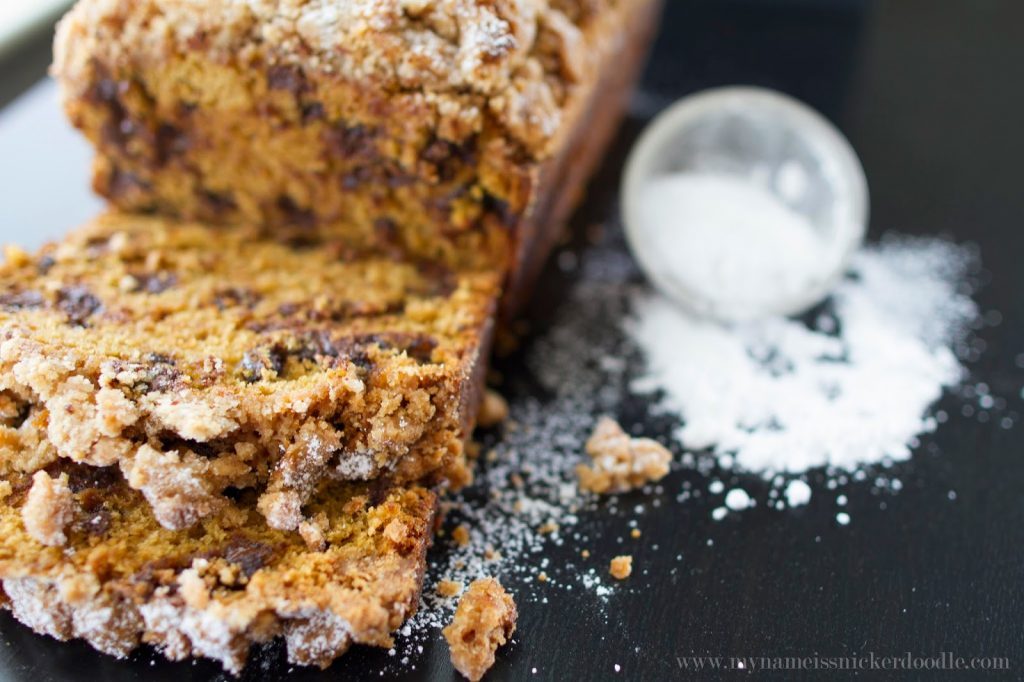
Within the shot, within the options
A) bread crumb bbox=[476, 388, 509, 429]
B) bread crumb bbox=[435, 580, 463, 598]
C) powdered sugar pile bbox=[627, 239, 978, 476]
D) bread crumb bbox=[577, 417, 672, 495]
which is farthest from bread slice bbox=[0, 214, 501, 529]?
→ powdered sugar pile bbox=[627, 239, 978, 476]

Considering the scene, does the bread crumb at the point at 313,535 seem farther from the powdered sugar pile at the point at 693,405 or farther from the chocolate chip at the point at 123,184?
the chocolate chip at the point at 123,184

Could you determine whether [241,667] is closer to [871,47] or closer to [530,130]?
[530,130]

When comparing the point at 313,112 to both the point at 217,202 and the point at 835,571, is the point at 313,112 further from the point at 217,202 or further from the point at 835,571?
the point at 835,571

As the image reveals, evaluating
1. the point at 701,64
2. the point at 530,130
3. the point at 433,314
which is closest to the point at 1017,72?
the point at 701,64

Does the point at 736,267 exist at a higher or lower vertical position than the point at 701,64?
higher

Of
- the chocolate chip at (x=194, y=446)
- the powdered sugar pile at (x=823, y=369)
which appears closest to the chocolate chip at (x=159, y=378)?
the chocolate chip at (x=194, y=446)

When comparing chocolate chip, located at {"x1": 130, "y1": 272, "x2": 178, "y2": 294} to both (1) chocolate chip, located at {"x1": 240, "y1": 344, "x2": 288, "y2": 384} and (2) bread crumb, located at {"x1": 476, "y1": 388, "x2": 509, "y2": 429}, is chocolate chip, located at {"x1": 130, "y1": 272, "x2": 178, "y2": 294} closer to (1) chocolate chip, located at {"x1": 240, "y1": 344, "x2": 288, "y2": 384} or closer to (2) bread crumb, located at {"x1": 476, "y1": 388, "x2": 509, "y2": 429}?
(1) chocolate chip, located at {"x1": 240, "y1": 344, "x2": 288, "y2": 384}
